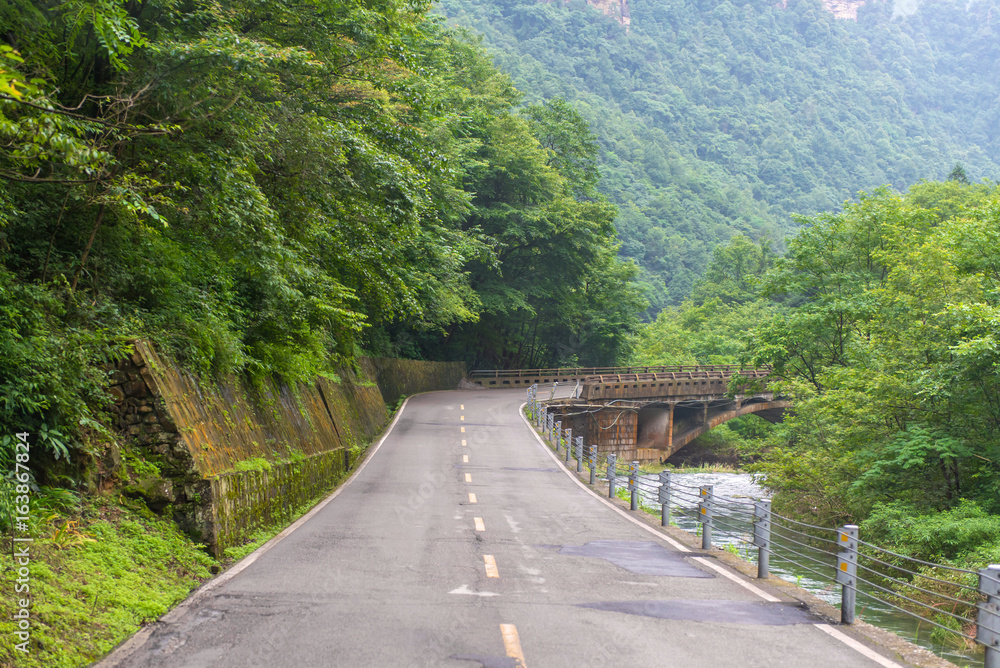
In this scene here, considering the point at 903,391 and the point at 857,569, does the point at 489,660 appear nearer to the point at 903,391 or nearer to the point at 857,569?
the point at 857,569

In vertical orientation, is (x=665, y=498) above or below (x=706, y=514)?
below

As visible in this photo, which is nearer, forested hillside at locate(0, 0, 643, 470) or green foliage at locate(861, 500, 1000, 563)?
forested hillside at locate(0, 0, 643, 470)

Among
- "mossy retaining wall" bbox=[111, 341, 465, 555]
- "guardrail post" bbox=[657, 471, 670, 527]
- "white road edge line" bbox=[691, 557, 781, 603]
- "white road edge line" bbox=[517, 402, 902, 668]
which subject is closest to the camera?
"white road edge line" bbox=[517, 402, 902, 668]

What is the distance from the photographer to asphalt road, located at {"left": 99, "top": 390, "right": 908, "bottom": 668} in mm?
6168

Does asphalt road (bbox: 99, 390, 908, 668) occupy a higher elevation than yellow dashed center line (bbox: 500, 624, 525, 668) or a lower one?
lower

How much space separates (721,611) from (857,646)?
1.39m

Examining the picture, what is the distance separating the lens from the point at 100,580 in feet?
23.6

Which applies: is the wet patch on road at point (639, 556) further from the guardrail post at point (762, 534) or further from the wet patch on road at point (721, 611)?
the wet patch on road at point (721, 611)

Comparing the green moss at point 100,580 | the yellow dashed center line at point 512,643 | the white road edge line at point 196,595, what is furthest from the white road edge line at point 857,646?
the green moss at point 100,580

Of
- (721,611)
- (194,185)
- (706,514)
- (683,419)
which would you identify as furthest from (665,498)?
(683,419)

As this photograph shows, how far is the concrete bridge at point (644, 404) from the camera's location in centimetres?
4959

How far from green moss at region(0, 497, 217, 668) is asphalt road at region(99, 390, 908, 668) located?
284 mm

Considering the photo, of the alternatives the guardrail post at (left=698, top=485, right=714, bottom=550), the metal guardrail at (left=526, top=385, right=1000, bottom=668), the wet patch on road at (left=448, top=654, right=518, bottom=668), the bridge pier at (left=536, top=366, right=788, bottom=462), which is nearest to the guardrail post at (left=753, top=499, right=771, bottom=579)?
the metal guardrail at (left=526, top=385, right=1000, bottom=668)

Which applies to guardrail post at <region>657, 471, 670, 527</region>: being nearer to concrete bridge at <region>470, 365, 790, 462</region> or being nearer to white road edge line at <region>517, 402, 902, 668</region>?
white road edge line at <region>517, 402, 902, 668</region>
